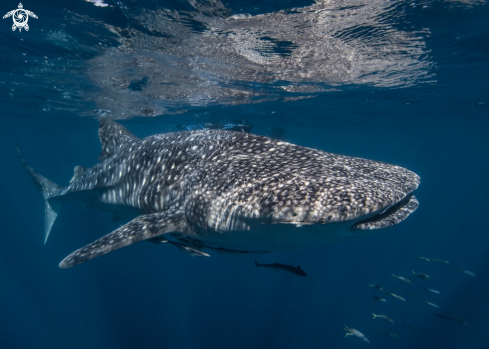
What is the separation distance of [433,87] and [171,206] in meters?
18.9

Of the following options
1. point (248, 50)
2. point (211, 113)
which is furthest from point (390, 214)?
point (211, 113)

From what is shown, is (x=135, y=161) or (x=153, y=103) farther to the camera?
(x=153, y=103)

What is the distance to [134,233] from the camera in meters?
3.87

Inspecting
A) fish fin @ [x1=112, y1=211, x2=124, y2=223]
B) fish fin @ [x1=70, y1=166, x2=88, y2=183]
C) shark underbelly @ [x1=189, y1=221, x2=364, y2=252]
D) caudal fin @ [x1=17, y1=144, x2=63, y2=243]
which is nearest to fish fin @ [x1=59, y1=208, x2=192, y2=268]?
shark underbelly @ [x1=189, y1=221, x2=364, y2=252]

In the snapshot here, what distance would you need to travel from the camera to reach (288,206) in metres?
2.82

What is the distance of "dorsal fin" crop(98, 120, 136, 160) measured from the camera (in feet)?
23.5

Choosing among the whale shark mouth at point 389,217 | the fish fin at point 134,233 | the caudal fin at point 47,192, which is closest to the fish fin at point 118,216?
the caudal fin at point 47,192

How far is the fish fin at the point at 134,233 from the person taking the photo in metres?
3.66

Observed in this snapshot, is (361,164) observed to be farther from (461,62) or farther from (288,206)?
(461,62)

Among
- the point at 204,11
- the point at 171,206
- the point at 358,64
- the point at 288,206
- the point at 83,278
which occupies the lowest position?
the point at 83,278

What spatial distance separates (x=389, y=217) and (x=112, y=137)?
22.2 ft

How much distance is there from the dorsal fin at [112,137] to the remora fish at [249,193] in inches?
47.7

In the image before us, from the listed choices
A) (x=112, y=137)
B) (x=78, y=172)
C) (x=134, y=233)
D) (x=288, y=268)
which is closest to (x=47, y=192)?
(x=78, y=172)

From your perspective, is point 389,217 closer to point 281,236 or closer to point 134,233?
point 281,236
